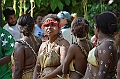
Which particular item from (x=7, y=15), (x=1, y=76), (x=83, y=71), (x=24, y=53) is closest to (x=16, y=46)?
(x=24, y=53)

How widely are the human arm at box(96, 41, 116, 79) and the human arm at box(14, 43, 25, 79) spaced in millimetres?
1866

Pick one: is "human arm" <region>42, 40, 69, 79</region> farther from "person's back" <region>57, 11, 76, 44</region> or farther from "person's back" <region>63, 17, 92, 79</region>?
"person's back" <region>57, 11, 76, 44</region>

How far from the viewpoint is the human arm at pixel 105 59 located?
518 centimetres

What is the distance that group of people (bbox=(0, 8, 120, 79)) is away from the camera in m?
5.27

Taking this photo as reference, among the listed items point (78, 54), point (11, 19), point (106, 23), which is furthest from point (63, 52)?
point (11, 19)

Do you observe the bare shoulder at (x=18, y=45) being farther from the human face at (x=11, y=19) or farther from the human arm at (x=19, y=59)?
the human face at (x=11, y=19)

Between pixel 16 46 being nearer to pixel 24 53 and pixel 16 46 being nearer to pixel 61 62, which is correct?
pixel 24 53

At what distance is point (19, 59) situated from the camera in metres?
6.83

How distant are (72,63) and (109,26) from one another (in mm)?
1054

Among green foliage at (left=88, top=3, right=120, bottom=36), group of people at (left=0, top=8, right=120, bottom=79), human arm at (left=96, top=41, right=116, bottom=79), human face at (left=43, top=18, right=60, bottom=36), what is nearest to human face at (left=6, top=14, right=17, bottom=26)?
group of people at (left=0, top=8, right=120, bottom=79)

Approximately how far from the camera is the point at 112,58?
17.1 feet

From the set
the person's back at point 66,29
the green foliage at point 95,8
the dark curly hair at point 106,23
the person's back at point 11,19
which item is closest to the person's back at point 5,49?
the dark curly hair at point 106,23

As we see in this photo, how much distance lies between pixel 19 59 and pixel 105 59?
6.43 feet

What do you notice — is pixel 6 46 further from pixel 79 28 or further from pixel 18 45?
pixel 79 28
